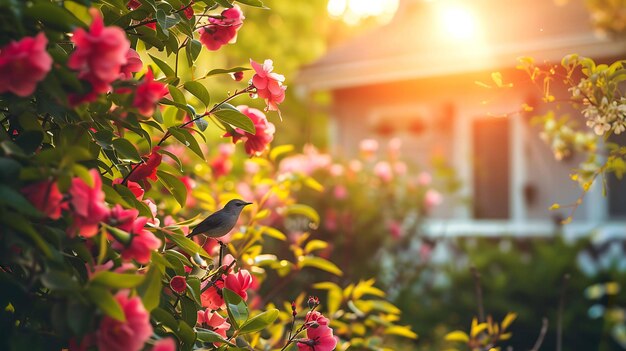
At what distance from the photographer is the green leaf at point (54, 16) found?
1.48 m

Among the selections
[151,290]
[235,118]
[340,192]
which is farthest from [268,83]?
[340,192]

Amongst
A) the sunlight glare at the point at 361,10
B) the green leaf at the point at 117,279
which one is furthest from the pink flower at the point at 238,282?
→ the sunlight glare at the point at 361,10

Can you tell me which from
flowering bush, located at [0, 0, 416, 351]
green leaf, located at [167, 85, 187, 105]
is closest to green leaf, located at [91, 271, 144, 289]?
flowering bush, located at [0, 0, 416, 351]

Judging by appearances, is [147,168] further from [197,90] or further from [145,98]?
[145,98]

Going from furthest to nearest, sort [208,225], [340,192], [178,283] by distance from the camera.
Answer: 1. [340,192]
2. [208,225]
3. [178,283]

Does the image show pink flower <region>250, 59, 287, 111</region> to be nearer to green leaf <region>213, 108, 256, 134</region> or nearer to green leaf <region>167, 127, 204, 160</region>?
green leaf <region>213, 108, 256, 134</region>

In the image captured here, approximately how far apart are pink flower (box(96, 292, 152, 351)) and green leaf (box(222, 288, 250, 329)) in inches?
22.2

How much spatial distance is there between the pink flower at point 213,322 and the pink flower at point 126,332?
660 millimetres

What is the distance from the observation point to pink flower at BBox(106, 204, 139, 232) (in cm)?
155

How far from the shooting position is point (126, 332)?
1395mm

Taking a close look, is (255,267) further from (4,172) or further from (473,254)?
(473,254)

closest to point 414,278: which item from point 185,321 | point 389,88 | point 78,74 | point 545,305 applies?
point 545,305

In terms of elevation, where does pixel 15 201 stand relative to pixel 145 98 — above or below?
below

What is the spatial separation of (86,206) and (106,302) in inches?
7.6
